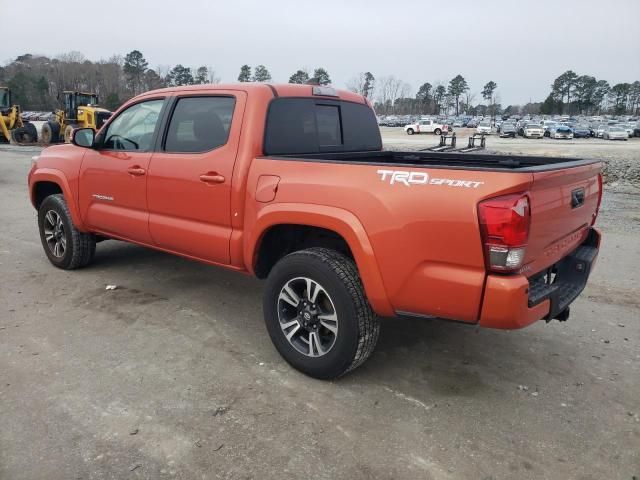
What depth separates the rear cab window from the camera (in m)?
3.80

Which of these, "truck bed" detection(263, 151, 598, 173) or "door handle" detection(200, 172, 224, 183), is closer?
"door handle" detection(200, 172, 224, 183)

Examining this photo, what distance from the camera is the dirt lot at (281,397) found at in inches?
103

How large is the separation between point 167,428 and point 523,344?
2.70 metres

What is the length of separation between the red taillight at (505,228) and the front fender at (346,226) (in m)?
0.65

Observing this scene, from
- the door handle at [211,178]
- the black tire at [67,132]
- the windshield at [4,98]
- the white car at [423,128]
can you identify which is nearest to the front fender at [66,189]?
the door handle at [211,178]

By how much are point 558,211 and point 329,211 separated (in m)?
1.31

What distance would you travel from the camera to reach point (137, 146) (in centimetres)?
452

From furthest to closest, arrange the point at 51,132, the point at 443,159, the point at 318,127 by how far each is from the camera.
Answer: the point at 51,132 < the point at 443,159 < the point at 318,127

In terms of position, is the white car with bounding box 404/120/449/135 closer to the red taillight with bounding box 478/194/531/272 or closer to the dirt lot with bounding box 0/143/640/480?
the dirt lot with bounding box 0/143/640/480

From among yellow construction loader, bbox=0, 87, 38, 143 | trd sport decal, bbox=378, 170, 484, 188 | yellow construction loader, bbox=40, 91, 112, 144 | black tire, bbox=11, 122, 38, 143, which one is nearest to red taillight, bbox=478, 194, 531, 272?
trd sport decal, bbox=378, 170, 484, 188

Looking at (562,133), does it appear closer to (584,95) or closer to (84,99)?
(84,99)

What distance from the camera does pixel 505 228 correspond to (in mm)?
2531

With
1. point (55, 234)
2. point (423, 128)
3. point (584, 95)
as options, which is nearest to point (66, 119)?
point (55, 234)

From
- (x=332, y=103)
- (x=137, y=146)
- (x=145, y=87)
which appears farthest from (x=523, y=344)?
(x=145, y=87)
